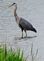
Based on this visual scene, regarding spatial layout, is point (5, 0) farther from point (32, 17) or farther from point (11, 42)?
point (11, 42)

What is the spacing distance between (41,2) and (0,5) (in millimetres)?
837

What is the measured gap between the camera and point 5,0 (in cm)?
584

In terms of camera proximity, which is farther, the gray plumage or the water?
the gray plumage

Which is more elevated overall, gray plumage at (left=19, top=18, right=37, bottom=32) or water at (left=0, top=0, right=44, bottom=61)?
gray plumage at (left=19, top=18, right=37, bottom=32)

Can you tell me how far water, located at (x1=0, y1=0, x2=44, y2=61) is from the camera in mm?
3539

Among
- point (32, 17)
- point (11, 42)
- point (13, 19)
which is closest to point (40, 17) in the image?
point (32, 17)

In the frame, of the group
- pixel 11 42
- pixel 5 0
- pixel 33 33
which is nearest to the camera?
pixel 11 42

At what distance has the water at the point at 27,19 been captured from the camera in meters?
3.54

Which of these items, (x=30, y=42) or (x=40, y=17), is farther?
(x=40, y=17)

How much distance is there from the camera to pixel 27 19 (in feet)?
14.7

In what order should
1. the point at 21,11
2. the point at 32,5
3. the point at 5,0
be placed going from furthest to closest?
the point at 5,0 → the point at 32,5 → the point at 21,11

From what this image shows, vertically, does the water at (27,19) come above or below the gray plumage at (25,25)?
below

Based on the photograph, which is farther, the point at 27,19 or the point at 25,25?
the point at 27,19

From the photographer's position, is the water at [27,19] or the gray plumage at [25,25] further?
the gray plumage at [25,25]
